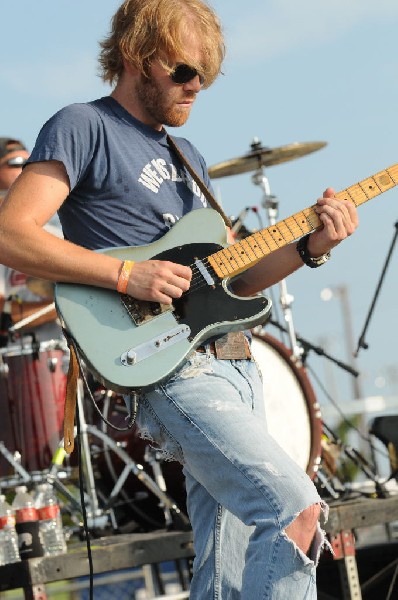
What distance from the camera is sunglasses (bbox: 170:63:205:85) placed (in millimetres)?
3500

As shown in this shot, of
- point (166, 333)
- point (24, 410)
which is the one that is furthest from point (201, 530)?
point (24, 410)

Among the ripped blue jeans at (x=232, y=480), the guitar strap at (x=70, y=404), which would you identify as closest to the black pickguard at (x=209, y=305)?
the ripped blue jeans at (x=232, y=480)

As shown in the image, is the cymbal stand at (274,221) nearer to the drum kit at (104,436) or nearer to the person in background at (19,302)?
the drum kit at (104,436)

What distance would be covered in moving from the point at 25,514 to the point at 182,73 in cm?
255

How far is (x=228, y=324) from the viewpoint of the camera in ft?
10.9

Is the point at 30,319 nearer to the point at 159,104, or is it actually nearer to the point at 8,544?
the point at 8,544

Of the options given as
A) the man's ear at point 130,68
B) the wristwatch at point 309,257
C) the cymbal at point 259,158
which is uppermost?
the cymbal at point 259,158

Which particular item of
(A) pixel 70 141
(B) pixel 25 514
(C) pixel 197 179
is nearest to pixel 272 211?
(B) pixel 25 514

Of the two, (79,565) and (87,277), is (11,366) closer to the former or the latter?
(79,565)

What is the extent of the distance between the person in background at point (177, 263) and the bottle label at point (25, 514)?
180 cm

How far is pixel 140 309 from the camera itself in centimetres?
333

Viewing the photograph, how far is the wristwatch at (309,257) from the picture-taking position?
3594 mm

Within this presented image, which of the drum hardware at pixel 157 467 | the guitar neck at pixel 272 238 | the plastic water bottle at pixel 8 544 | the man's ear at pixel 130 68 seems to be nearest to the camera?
the guitar neck at pixel 272 238

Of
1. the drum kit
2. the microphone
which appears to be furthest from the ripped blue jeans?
the microphone
